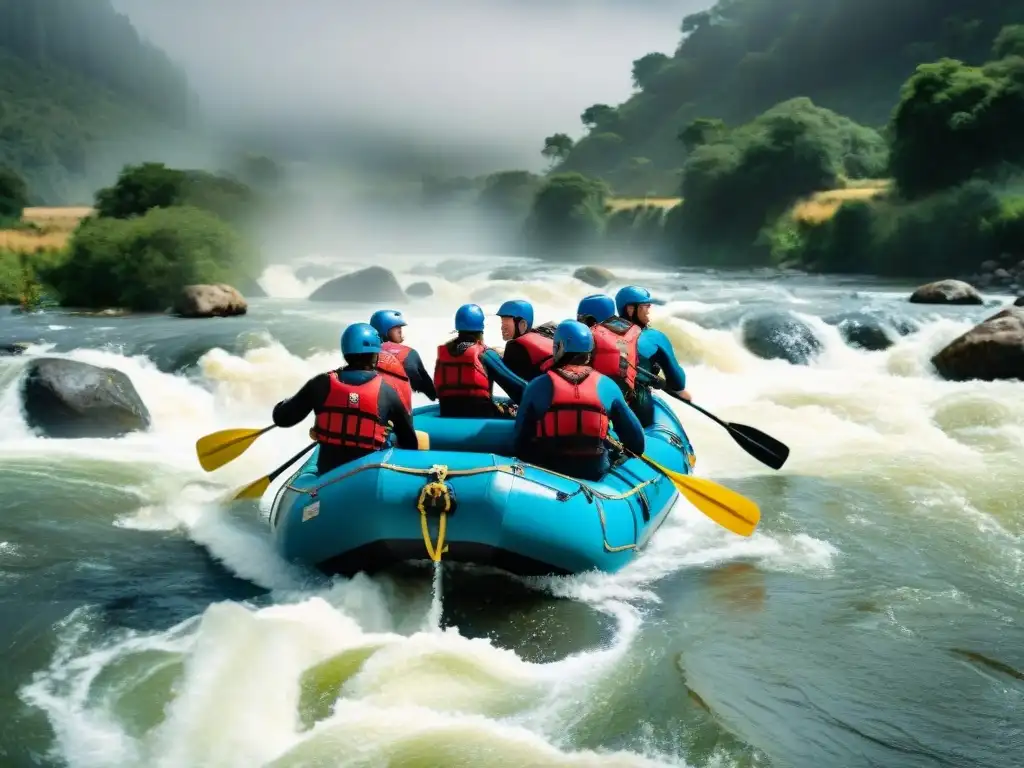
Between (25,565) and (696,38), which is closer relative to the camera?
(25,565)

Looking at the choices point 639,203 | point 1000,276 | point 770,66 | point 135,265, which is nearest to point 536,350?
point 135,265

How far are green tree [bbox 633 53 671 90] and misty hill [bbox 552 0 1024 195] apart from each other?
0.10 metres

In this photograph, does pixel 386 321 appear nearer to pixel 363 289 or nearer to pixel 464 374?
pixel 464 374

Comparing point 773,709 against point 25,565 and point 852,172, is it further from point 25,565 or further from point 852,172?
point 852,172

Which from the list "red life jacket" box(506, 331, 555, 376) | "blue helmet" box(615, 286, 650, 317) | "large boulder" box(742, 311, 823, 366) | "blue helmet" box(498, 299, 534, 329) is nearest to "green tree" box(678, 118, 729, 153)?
"large boulder" box(742, 311, 823, 366)

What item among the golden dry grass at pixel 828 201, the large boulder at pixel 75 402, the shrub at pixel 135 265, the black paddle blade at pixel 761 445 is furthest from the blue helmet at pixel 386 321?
the golden dry grass at pixel 828 201

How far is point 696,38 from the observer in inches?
3755

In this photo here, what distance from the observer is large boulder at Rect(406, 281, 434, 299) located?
22391 millimetres

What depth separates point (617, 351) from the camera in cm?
636

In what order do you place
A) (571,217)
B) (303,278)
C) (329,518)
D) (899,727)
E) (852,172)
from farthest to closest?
(571,217) → (852,172) → (303,278) → (329,518) → (899,727)

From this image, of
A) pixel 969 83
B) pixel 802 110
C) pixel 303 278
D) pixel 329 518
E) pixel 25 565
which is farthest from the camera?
pixel 802 110

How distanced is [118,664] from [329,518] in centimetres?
117

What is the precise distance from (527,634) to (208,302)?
41.9ft

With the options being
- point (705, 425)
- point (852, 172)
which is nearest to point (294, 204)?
point (852, 172)
